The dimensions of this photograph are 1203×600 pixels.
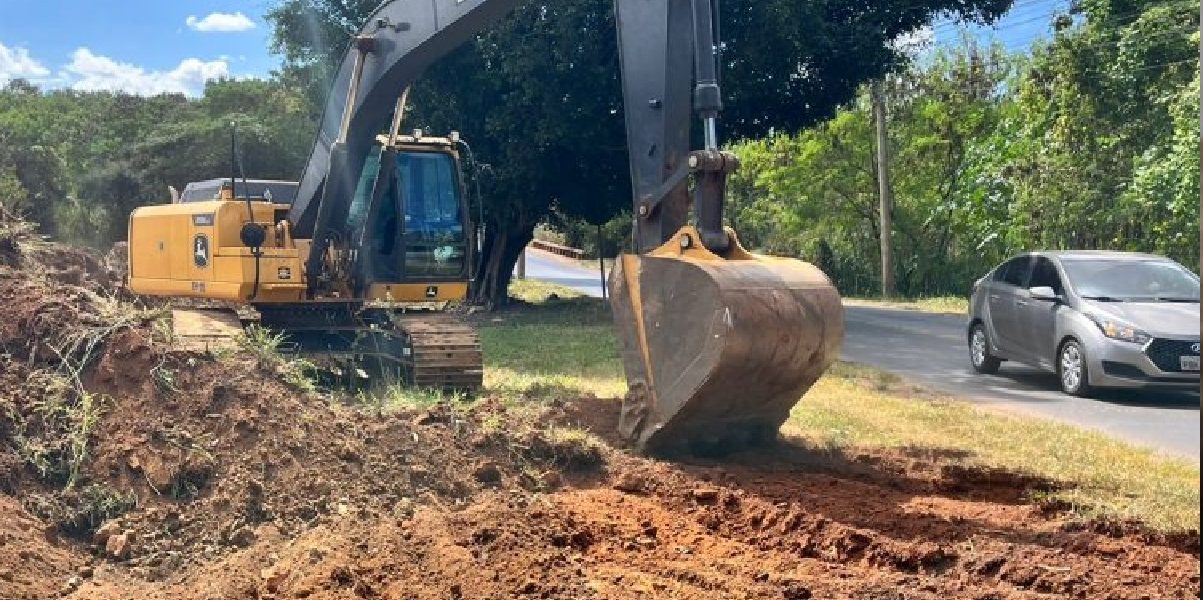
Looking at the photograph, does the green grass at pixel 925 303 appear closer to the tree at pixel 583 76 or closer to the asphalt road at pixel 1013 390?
the asphalt road at pixel 1013 390

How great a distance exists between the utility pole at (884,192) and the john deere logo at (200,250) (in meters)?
25.0

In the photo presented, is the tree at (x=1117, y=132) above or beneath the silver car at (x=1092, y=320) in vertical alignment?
above

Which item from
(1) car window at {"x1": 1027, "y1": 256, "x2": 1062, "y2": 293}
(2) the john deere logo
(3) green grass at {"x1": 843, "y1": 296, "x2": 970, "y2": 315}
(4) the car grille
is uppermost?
(2) the john deere logo

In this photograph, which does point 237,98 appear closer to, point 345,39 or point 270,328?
point 345,39

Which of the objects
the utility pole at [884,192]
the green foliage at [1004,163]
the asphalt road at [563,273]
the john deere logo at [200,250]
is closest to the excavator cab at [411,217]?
the john deere logo at [200,250]

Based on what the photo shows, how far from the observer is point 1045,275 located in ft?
44.0

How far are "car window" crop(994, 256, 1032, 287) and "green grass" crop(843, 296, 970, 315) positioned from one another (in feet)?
39.7

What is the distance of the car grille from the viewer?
11531 mm

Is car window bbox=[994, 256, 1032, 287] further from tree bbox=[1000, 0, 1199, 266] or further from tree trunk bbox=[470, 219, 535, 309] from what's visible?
tree trunk bbox=[470, 219, 535, 309]

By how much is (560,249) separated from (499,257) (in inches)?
1686

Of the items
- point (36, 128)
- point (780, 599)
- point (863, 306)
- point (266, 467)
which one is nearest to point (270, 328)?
point (266, 467)

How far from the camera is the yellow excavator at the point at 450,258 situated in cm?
739

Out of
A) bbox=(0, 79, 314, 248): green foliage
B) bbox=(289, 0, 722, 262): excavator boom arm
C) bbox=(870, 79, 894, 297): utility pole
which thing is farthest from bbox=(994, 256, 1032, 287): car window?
bbox=(0, 79, 314, 248): green foliage

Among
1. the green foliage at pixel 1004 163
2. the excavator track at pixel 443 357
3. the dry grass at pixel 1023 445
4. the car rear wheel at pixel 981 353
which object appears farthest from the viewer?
the green foliage at pixel 1004 163
